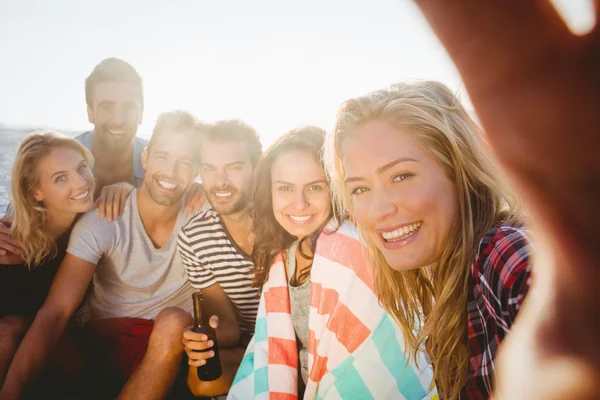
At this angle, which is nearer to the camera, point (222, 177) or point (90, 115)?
point (222, 177)

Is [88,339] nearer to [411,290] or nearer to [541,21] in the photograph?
[411,290]

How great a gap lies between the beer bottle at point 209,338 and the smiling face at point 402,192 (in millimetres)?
1091

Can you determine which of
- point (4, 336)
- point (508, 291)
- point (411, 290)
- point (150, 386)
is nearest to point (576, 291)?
point (508, 291)

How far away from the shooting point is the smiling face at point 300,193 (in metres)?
1.75

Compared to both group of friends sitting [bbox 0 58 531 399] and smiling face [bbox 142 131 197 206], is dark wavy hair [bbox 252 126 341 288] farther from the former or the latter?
smiling face [bbox 142 131 197 206]

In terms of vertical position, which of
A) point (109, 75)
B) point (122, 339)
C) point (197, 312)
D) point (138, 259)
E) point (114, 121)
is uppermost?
point (109, 75)

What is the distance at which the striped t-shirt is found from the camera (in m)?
2.04

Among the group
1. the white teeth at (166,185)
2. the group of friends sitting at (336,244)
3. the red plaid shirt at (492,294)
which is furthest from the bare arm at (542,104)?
the white teeth at (166,185)

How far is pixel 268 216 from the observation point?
1.95 metres

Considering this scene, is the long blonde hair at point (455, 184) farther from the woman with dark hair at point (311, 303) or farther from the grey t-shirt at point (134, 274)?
the grey t-shirt at point (134, 274)

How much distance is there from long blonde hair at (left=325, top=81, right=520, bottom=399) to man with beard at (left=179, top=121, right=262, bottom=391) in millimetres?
1026

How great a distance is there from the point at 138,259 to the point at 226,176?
2.26 ft

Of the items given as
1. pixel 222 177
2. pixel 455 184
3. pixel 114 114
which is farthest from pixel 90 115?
pixel 455 184

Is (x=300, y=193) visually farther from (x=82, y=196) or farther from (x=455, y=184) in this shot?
(x=82, y=196)
